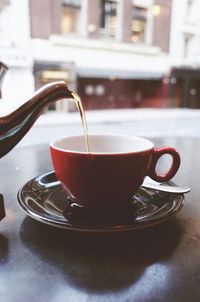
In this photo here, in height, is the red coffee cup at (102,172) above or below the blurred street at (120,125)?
above

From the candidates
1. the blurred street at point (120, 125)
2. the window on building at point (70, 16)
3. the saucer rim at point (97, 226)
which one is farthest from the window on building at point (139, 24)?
the saucer rim at point (97, 226)

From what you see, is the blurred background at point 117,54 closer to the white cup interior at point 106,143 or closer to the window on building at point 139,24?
the window on building at point 139,24

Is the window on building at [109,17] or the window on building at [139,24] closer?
the window on building at [109,17]

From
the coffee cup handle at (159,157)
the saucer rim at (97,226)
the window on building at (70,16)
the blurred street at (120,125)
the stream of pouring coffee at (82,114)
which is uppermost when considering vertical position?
the window on building at (70,16)

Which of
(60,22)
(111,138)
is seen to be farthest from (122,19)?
(111,138)

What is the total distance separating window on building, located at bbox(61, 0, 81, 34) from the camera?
3067mm

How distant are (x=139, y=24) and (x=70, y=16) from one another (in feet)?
3.89

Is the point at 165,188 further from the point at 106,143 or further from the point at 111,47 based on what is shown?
the point at 111,47

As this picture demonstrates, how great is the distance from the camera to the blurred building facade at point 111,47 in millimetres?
2953

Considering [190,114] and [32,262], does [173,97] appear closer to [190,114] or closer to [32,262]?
[190,114]

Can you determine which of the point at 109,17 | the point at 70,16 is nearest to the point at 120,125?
the point at 70,16

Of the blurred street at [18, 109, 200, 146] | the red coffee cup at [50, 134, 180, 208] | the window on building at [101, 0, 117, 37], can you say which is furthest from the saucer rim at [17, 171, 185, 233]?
the window on building at [101, 0, 117, 37]

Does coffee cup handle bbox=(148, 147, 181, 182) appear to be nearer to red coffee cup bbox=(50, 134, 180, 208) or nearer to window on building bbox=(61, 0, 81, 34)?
Result: red coffee cup bbox=(50, 134, 180, 208)

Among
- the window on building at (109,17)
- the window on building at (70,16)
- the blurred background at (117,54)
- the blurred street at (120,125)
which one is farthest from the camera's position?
the window on building at (109,17)
